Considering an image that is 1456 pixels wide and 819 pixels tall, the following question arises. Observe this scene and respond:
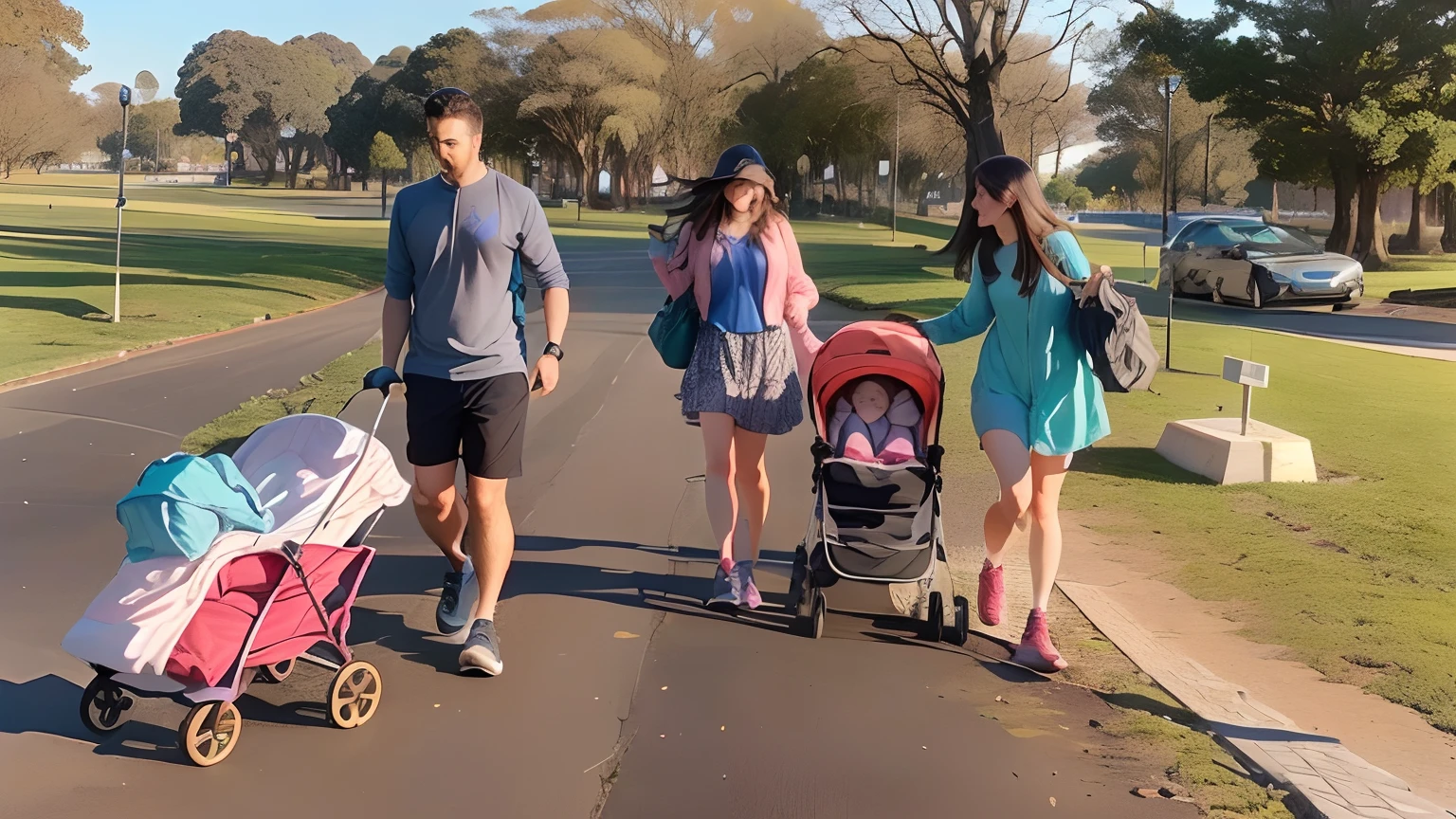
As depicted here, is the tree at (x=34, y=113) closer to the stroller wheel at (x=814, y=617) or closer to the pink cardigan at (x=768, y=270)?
the pink cardigan at (x=768, y=270)

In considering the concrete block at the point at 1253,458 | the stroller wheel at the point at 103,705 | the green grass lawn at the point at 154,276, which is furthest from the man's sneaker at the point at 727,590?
the green grass lawn at the point at 154,276

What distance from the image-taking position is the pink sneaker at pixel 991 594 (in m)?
5.92

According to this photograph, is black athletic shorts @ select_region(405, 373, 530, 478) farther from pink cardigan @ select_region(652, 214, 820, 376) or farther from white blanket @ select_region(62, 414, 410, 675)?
pink cardigan @ select_region(652, 214, 820, 376)

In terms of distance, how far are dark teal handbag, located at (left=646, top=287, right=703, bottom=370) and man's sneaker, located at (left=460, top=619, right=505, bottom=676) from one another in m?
A: 1.52

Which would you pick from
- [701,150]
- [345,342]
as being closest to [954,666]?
[345,342]

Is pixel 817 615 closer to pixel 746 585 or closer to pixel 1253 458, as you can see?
pixel 746 585

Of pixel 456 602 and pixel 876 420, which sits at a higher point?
pixel 876 420

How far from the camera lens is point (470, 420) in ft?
16.8

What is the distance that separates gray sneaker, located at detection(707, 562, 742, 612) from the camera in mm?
6023

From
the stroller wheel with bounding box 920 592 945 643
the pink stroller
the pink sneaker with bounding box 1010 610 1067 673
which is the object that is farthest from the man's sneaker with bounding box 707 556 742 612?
the pink stroller

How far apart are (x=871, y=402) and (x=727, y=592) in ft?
3.60

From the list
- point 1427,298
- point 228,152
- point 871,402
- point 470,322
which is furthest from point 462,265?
point 228,152

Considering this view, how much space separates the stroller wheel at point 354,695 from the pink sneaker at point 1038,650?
2573 millimetres

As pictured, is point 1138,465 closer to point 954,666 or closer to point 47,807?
point 954,666
